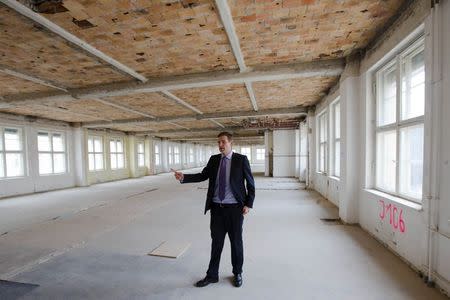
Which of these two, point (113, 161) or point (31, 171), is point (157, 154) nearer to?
point (113, 161)

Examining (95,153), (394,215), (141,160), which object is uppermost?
(95,153)

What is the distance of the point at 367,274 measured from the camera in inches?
88.7

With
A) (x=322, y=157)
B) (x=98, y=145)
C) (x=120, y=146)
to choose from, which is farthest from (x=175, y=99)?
(x=120, y=146)

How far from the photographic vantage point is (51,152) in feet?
28.1

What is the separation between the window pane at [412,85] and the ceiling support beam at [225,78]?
119 centimetres

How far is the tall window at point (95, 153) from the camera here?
10398 mm

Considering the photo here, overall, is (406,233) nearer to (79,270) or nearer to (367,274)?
(367,274)

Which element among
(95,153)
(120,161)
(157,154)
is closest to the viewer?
(95,153)

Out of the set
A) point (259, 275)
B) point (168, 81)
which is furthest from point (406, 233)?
point (168, 81)

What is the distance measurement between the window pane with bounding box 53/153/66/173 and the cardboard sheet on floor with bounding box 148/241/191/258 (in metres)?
7.98

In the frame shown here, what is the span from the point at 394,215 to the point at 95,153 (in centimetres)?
1131

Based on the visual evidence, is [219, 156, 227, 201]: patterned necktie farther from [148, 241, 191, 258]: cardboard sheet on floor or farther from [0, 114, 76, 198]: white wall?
[0, 114, 76, 198]: white wall

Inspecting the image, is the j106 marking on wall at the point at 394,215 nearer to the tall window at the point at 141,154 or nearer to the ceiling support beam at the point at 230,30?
the ceiling support beam at the point at 230,30

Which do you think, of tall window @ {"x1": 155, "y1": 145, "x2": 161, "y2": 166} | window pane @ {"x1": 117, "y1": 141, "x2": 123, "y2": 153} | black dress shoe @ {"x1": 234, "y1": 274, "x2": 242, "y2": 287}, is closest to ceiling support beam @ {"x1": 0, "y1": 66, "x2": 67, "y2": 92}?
black dress shoe @ {"x1": 234, "y1": 274, "x2": 242, "y2": 287}
